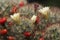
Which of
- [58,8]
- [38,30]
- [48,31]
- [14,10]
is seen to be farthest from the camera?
[58,8]

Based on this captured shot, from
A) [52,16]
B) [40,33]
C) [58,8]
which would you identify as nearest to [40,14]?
[52,16]

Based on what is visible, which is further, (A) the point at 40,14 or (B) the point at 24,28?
(A) the point at 40,14

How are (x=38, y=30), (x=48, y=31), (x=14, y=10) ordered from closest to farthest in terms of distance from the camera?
(x=48, y=31) < (x=38, y=30) < (x=14, y=10)

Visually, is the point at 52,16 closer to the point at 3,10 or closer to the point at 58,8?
the point at 3,10

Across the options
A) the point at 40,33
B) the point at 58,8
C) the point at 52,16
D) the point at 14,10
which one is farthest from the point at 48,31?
the point at 58,8

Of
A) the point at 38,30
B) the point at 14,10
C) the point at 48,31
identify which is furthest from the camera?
the point at 14,10

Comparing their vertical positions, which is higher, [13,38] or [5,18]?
[5,18]

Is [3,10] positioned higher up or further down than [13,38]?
higher up

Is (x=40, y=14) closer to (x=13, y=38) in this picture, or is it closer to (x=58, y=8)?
(x=13, y=38)

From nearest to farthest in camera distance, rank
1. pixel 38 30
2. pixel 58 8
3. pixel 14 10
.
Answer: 1. pixel 38 30
2. pixel 14 10
3. pixel 58 8
